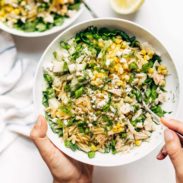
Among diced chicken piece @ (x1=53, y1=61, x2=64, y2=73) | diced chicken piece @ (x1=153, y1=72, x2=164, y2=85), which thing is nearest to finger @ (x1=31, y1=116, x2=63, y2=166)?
diced chicken piece @ (x1=53, y1=61, x2=64, y2=73)

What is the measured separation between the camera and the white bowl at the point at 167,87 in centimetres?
134

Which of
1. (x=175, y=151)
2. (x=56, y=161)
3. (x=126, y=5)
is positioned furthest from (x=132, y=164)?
(x=126, y=5)

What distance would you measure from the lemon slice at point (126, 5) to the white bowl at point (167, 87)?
0.22ft

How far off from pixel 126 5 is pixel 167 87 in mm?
286

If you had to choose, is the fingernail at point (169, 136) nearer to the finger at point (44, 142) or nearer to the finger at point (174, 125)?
the finger at point (174, 125)

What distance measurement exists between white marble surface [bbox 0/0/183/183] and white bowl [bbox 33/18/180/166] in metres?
0.12

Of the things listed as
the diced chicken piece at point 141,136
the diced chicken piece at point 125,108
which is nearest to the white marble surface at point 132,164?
the diced chicken piece at point 141,136

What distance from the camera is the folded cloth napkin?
57.4 inches

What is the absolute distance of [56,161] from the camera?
1354 millimetres

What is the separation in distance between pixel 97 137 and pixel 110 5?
1.42 feet

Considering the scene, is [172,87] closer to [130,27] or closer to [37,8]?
[130,27]

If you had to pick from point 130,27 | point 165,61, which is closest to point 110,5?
point 130,27

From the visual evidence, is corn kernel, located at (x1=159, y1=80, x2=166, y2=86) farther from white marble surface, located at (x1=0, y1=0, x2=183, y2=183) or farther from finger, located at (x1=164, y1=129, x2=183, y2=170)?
finger, located at (x1=164, y1=129, x2=183, y2=170)

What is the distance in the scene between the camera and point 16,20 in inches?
56.7
